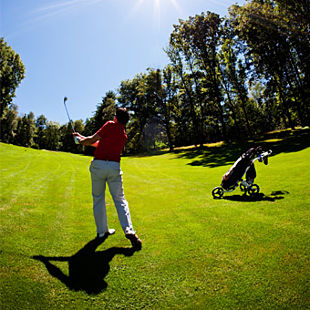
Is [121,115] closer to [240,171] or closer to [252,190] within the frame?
[240,171]

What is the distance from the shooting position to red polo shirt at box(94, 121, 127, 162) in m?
4.34

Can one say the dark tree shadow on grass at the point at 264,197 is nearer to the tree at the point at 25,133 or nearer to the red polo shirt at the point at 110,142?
the red polo shirt at the point at 110,142

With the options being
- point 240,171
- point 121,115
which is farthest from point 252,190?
point 121,115

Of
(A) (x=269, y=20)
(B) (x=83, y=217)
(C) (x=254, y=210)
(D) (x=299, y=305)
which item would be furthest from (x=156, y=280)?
(A) (x=269, y=20)

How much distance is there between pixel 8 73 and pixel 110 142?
154 feet

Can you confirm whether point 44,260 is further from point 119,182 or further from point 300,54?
point 300,54

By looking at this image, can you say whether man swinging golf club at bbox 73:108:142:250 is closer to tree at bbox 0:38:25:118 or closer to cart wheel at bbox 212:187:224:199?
cart wheel at bbox 212:187:224:199

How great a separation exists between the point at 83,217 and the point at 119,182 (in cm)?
219

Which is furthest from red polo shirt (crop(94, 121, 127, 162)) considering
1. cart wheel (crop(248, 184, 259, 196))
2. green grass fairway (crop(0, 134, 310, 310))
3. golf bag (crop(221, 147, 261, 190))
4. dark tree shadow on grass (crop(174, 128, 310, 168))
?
dark tree shadow on grass (crop(174, 128, 310, 168))

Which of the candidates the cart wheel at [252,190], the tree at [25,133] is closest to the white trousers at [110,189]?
the cart wheel at [252,190]

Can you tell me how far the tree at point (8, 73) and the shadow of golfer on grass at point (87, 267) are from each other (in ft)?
146

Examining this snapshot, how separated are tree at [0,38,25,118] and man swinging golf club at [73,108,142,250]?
43.7m

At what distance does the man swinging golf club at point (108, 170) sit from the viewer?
4.24 meters

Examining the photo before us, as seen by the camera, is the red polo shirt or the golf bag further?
the golf bag
